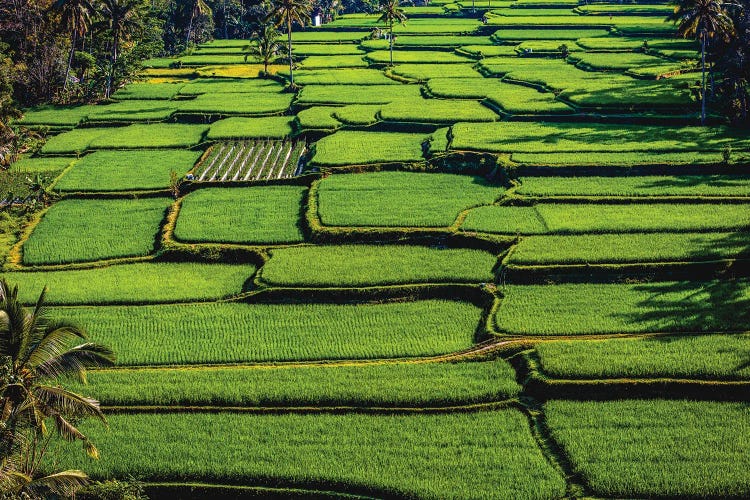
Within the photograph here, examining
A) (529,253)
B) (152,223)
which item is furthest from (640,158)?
(152,223)

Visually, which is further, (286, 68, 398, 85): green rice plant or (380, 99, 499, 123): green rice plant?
(286, 68, 398, 85): green rice plant

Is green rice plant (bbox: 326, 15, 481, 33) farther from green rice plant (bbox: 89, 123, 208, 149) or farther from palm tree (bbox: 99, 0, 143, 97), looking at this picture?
green rice plant (bbox: 89, 123, 208, 149)

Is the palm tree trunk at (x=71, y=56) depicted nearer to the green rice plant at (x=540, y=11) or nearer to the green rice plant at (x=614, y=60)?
the green rice plant at (x=614, y=60)

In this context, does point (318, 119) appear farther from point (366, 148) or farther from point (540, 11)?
point (540, 11)

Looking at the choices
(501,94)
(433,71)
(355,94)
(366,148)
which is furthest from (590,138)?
(433,71)

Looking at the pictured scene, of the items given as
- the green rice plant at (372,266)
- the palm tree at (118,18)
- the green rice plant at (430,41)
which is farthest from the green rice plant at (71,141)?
the green rice plant at (430,41)

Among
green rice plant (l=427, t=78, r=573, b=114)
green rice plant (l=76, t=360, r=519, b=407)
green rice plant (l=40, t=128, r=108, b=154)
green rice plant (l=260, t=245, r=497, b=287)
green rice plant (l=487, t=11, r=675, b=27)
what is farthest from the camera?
green rice plant (l=487, t=11, r=675, b=27)

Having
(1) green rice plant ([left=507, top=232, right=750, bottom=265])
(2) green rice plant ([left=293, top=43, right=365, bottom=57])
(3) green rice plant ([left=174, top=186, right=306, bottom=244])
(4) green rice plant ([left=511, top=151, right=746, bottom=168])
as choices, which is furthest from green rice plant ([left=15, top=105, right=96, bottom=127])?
(1) green rice plant ([left=507, top=232, right=750, bottom=265])
